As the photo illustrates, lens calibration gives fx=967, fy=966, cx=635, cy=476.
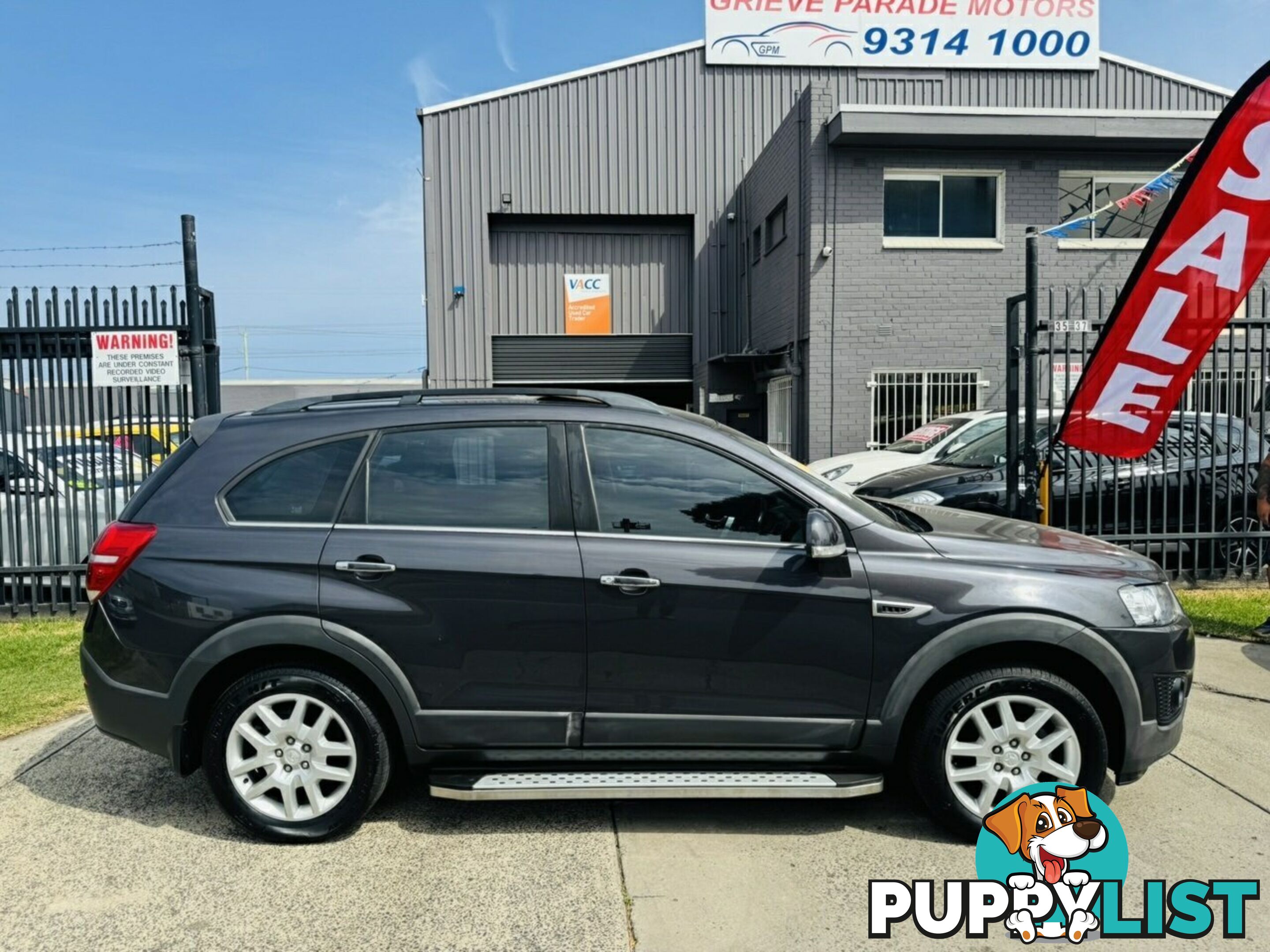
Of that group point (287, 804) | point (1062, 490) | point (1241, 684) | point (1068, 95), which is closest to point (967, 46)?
point (1068, 95)

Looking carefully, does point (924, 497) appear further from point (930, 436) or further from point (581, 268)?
point (581, 268)

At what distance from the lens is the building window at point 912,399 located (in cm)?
1451

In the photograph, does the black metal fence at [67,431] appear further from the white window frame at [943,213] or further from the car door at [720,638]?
the white window frame at [943,213]

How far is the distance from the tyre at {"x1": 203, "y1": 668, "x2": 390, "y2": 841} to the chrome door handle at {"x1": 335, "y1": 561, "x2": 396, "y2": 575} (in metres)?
0.42

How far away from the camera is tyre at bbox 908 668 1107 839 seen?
366 cm

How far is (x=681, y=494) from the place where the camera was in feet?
12.5

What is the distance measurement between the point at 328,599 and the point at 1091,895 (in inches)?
115

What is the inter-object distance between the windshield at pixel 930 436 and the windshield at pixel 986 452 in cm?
100

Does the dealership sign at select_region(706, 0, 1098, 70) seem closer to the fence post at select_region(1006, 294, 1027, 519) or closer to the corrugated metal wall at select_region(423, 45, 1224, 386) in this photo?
the corrugated metal wall at select_region(423, 45, 1224, 386)

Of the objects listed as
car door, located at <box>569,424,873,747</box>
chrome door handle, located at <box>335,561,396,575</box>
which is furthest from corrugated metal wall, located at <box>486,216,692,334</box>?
car door, located at <box>569,424,873,747</box>

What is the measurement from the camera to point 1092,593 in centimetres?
371

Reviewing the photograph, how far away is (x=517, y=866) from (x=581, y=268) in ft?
61.7

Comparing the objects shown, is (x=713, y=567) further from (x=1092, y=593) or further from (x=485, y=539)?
(x=1092, y=593)

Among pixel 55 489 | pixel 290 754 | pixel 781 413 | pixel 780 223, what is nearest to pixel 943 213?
pixel 780 223
